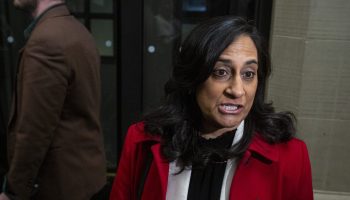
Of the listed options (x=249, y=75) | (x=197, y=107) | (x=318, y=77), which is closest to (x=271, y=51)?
(x=318, y=77)

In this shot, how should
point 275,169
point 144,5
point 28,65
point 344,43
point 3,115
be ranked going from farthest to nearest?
1. point 3,115
2. point 144,5
3. point 344,43
4. point 28,65
5. point 275,169

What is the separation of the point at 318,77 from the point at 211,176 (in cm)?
188

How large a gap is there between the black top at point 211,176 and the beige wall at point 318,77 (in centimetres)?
173

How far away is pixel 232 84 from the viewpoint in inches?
59.4

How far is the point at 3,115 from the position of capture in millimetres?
4254

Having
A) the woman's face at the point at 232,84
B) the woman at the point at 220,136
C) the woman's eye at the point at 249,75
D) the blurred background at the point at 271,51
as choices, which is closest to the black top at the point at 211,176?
the woman at the point at 220,136

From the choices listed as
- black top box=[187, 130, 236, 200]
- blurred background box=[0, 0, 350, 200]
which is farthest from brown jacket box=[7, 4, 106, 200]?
black top box=[187, 130, 236, 200]

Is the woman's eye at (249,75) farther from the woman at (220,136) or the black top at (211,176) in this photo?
the black top at (211,176)

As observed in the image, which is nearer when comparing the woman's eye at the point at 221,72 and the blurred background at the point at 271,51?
the woman's eye at the point at 221,72

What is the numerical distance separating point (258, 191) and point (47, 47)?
1310 mm

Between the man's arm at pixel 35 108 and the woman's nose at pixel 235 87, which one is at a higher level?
the woman's nose at pixel 235 87

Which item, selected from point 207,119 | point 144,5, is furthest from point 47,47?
point 144,5

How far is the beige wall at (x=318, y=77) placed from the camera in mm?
3105

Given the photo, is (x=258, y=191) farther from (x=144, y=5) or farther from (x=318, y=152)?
(x=144, y=5)
